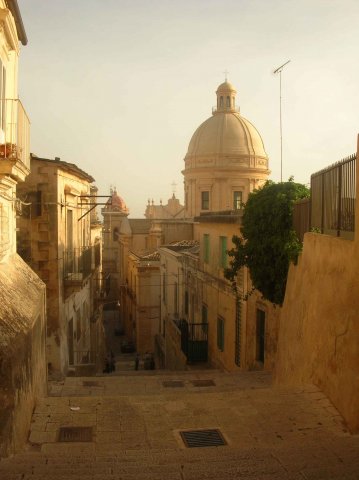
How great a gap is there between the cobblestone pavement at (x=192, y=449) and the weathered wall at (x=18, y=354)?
25 cm

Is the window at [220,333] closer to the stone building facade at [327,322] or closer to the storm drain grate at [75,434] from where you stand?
the stone building facade at [327,322]

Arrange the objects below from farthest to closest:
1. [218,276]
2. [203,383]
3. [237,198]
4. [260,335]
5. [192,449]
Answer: [237,198]
[218,276]
[260,335]
[203,383]
[192,449]

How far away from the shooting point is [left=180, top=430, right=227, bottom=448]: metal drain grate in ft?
20.0

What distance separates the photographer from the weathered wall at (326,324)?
6463 millimetres

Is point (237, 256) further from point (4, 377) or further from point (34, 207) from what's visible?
point (4, 377)

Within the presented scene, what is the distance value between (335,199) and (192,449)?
4951 mm

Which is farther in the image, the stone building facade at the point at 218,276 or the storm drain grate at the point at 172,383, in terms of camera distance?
the stone building facade at the point at 218,276

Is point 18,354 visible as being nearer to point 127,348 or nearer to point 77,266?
point 77,266


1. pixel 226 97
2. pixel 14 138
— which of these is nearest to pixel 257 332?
pixel 14 138

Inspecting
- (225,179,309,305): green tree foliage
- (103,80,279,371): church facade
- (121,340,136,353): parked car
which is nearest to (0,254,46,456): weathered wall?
(225,179,309,305): green tree foliage

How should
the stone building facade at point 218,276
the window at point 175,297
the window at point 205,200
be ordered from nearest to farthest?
1. the stone building facade at point 218,276
2. the window at point 175,297
3. the window at point 205,200

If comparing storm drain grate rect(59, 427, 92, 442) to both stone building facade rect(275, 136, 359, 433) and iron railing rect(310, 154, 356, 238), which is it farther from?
iron railing rect(310, 154, 356, 238)

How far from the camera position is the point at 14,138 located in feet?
29.2

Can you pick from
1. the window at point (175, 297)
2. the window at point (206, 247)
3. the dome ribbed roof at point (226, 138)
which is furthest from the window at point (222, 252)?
the dome ribbed roof at point (226, 138)
